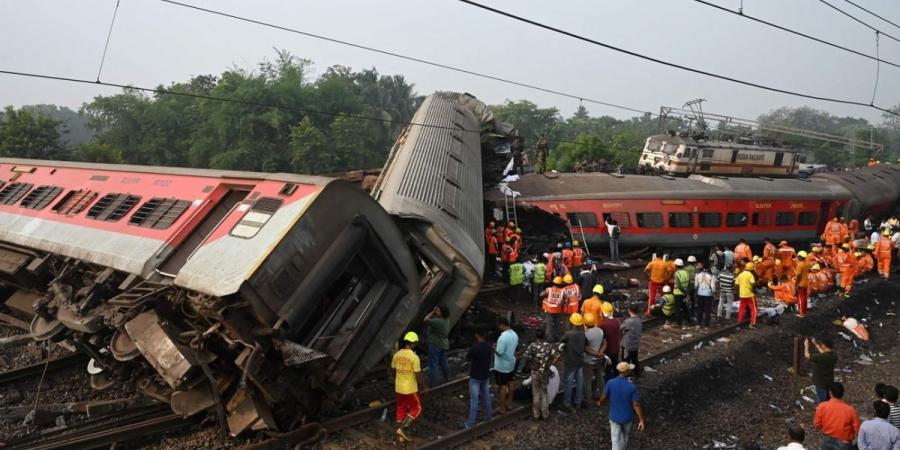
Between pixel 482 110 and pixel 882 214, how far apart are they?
20.7m

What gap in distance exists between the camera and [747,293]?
12367 mm

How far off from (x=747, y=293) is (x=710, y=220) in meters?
8.11

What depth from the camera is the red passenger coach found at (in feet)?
60.2

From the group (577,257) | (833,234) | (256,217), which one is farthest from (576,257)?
(833,234)

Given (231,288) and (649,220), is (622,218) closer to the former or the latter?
(649,220)

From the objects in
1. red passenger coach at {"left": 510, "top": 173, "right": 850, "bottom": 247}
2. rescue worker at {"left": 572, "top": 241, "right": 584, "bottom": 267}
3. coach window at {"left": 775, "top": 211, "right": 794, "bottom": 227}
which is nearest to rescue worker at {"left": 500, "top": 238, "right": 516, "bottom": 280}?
rescue worker at {"left": 572, "top": 241, "right": 584, "bottom": 267}

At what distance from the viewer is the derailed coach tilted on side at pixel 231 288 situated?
6316 millimetres

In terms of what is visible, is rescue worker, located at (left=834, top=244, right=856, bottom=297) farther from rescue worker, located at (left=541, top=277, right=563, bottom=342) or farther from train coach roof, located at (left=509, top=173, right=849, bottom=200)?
rescue worker, located at (left=541, top=277, right=563, bottom=342)

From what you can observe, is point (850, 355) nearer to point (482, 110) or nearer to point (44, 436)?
point (44, 436)

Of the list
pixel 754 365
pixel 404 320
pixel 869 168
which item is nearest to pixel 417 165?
pixel 404 320

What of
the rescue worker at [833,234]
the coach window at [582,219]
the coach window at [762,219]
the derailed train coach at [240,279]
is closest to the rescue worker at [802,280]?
the coach window at [582,219]

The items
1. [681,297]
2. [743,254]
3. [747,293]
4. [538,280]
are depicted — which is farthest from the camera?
[743,254]

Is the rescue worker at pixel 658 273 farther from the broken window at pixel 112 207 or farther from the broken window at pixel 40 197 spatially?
the broken window at pixel 40 197

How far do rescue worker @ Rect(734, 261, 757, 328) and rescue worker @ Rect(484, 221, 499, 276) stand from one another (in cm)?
559
